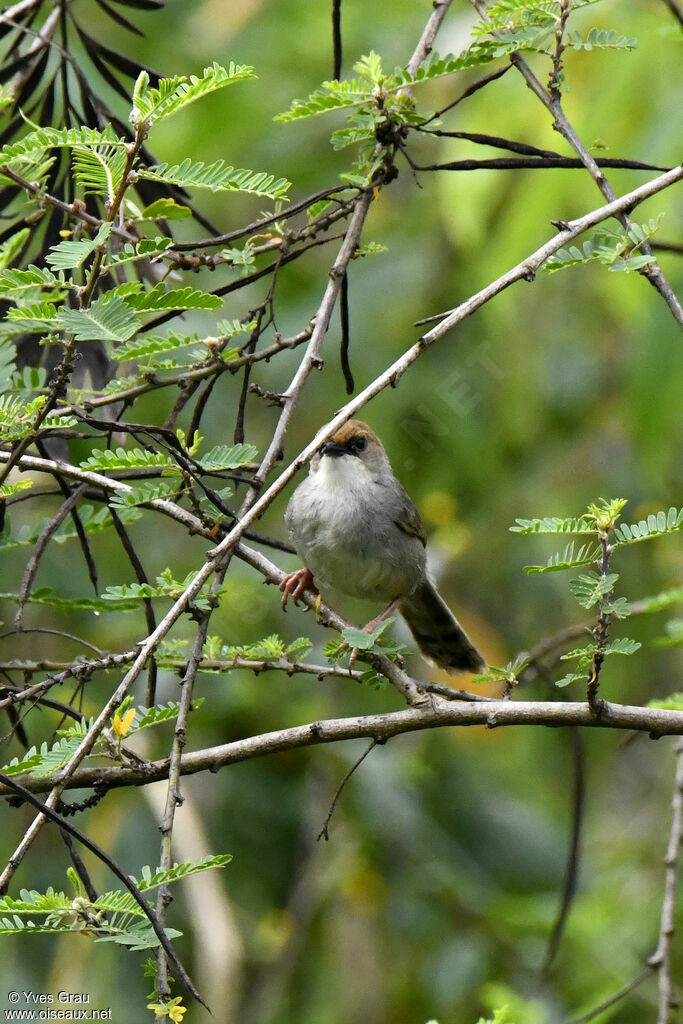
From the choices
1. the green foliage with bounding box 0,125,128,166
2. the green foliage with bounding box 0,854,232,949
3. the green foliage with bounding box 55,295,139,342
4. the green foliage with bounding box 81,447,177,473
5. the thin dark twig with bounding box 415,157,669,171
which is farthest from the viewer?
the thin dark twig with bounding box 415,157,669,171

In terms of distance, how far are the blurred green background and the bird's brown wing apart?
120 cm

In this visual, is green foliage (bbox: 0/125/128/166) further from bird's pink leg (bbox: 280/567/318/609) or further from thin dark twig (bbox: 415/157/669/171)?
bird's pink leg (bbox: 280/567/318/609)

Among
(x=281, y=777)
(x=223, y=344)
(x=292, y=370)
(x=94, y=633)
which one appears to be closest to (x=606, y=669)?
(x=281, y=777)

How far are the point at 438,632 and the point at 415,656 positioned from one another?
53.3 inches

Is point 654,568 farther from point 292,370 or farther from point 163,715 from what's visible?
point 163,715

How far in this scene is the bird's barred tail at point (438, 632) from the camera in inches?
209

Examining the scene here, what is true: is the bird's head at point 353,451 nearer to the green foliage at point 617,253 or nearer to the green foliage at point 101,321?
the green foliage at point 617,253

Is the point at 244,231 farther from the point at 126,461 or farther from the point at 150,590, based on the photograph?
the point at 150,590

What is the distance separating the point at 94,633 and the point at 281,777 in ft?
4.88

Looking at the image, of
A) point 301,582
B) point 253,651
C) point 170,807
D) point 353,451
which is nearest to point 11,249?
point 253,651

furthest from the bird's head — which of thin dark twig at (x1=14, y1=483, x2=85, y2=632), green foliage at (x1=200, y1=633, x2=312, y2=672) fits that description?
thin dark twig at (x1=14, y1=483, x2=85, y2=632)

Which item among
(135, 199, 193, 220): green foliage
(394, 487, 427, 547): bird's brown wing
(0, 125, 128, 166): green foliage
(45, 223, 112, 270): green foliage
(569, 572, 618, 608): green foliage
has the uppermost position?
(394, 487, 427, 547): bird's brown wing

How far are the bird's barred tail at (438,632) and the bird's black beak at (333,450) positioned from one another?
804 millimetres

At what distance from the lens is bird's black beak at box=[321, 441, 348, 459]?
4.82 meters
